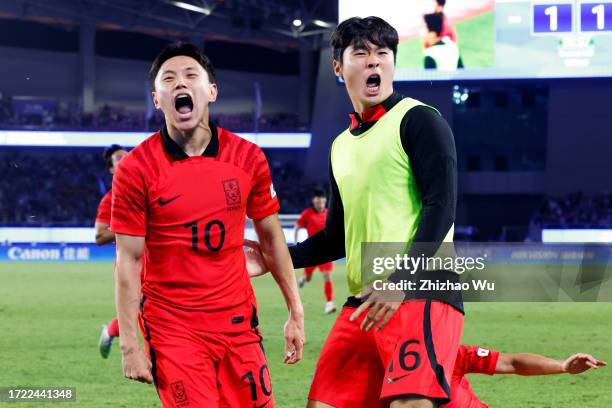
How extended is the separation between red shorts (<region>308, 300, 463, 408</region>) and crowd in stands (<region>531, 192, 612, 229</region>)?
3093cm

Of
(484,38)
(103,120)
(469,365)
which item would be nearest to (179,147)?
(469,365)

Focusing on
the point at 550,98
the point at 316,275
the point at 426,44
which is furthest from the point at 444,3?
the point at 550,98

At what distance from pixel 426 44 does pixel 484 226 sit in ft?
60.0

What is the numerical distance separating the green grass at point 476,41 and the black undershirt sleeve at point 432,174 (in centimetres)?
1853

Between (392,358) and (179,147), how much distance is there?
1.25 m

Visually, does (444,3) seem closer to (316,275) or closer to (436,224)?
(316,275)

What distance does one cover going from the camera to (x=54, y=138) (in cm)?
4075

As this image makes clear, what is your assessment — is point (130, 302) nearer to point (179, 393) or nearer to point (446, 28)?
point (179, 393)

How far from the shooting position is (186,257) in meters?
3.94

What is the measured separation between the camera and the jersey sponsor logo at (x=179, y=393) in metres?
3.78

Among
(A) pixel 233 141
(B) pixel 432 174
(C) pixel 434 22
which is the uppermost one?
(C) pixel 434 22

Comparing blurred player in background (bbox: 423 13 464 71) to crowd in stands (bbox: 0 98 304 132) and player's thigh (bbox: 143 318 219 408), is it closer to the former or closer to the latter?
crowd in stands (bbox: 0 98 304 132)

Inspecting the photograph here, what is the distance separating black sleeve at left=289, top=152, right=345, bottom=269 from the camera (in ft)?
13.9

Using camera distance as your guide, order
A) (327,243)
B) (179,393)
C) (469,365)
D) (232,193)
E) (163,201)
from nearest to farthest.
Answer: (179,393), (163,201), (232,193), (327,243), (469,365)
